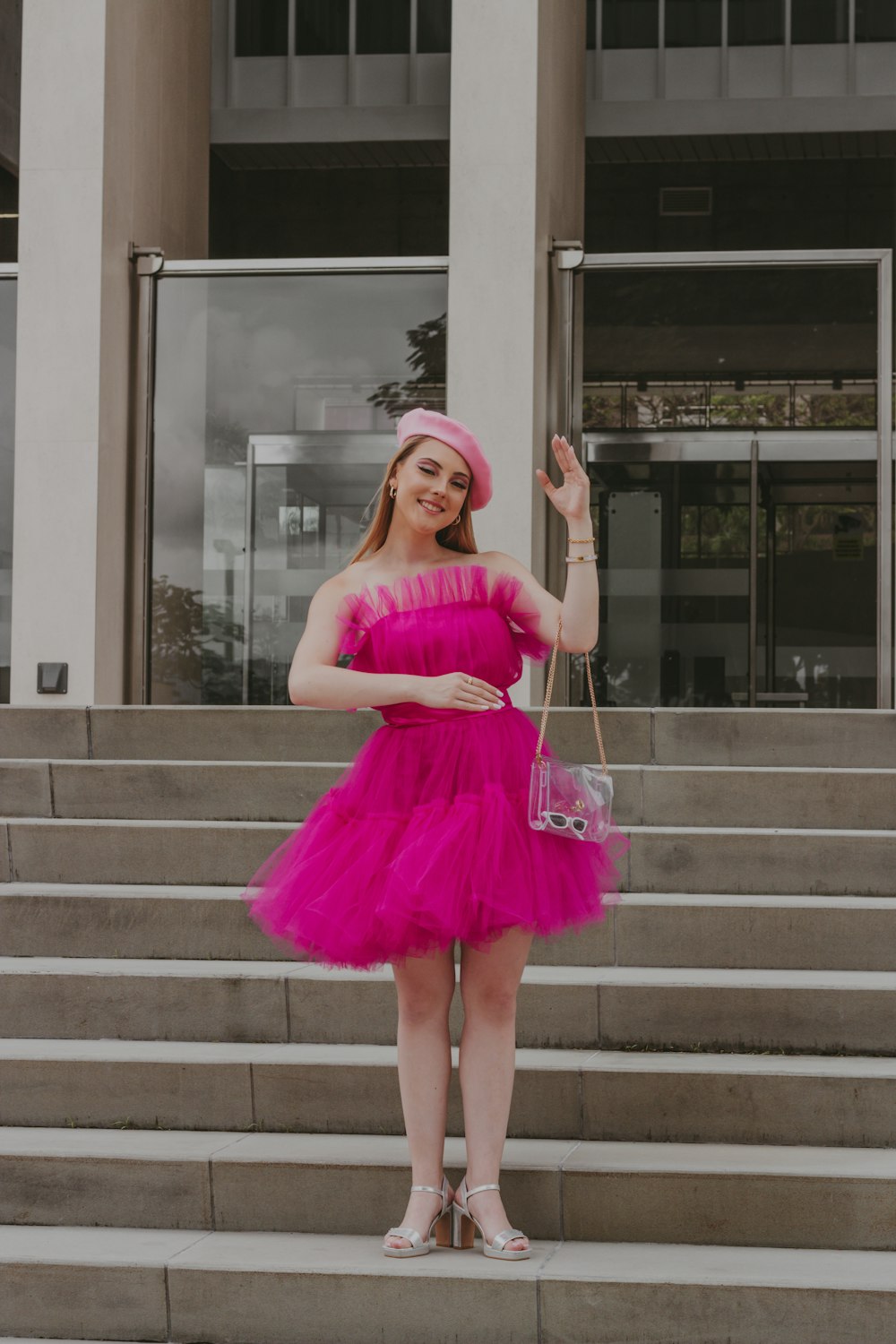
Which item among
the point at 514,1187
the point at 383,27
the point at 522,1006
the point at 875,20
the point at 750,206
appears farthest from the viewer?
the point at 750,206

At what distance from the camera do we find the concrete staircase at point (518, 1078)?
362cm

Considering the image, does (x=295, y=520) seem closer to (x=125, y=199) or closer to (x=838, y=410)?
(x=125, y=199)

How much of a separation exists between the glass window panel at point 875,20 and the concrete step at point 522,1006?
34.3ft

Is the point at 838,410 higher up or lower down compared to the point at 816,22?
lower down

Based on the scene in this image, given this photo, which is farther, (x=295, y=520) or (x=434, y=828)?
(x=295, y=520)

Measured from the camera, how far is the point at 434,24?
12562 mm

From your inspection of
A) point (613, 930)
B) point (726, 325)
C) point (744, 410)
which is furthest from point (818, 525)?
point (613, 930)

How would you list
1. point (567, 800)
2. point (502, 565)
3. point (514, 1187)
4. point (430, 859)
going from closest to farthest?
A: point (430, 859), point (567, 800), point (502, 565), point (514, 1187)

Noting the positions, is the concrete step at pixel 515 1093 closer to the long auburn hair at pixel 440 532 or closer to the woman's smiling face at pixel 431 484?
the long auburn hair at pixel 440 532

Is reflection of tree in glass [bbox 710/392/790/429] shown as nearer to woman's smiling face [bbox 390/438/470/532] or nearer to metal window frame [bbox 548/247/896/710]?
metal window frame [bbox 548/247/896/710]

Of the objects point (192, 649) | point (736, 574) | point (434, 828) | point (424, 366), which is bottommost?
point (434, 828)

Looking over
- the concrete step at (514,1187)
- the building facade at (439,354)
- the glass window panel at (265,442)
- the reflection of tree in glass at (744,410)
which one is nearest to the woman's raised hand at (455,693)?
the concrete step at (514,1187)

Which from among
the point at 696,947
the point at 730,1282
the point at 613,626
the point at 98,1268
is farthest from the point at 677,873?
the point at 613,626

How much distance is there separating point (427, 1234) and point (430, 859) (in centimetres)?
99
